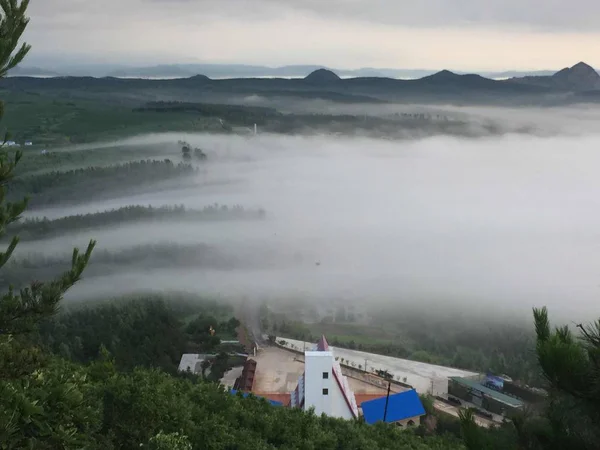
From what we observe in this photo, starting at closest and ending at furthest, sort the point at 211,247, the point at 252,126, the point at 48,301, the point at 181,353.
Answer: the point at 48,301 → the point at 181,353 → the point at 211,247 → the point at 252,126

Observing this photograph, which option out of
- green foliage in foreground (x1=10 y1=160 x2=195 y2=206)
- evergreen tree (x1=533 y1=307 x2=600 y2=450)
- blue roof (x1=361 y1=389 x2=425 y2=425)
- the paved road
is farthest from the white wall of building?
green foliage in foreground (x1=10 y1=160 x2=195 y2=206)

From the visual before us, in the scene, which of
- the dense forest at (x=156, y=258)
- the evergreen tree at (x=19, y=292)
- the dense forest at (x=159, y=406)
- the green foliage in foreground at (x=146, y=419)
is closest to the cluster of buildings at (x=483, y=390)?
the dense forest at (x=159, y=406)

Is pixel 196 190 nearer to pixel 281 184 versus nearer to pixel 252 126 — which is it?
pixel 252 126

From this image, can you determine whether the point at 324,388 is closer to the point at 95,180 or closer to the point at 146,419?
the point at 146,419

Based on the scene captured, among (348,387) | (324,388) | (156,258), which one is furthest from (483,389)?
(156,258)

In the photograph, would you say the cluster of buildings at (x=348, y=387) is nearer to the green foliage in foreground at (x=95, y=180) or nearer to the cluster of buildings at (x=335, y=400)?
the cluster of buildings at (x=335, y=400)

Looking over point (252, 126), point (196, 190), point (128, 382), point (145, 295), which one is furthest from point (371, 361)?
point (252, 126)
